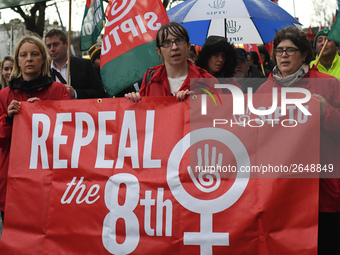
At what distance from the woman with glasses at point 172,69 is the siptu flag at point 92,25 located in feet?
5.67

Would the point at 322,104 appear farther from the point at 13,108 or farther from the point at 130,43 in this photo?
the point at 13,108

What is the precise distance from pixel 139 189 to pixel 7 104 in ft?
4.48

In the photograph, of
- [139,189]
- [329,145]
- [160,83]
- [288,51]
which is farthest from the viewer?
[160,83]

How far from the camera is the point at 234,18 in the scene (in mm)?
7719

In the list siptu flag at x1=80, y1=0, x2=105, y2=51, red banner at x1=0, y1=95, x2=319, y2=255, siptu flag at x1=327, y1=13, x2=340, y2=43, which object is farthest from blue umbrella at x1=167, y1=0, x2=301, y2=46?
red banner at x1=0, y1=95, x2=319, y2=255

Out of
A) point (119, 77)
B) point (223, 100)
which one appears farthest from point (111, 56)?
point (223, 100)

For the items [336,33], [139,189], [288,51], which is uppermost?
[336,33]

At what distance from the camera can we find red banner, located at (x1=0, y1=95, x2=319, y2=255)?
426 cm

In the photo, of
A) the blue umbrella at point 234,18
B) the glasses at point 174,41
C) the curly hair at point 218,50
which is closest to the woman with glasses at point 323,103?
the glasses at point 174,41

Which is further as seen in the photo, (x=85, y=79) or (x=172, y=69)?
(x=85, y=79)

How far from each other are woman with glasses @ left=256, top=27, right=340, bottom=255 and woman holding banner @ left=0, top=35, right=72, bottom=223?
1.82m

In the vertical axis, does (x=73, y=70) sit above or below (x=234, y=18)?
below

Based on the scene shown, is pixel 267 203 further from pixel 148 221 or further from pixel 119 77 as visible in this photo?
pixel 119 77

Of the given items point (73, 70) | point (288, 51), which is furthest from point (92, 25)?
point (288, 51)
